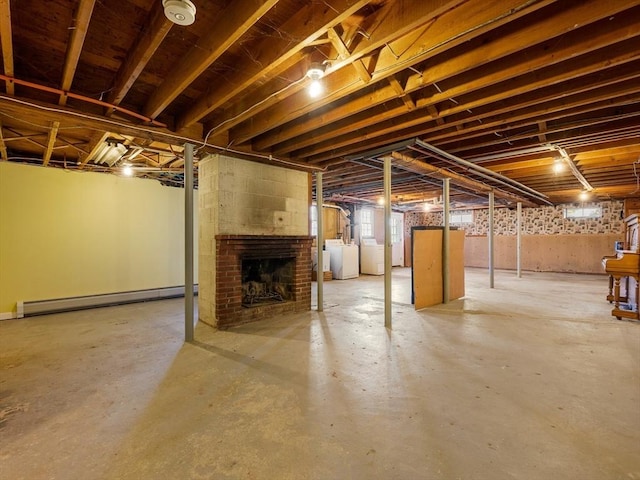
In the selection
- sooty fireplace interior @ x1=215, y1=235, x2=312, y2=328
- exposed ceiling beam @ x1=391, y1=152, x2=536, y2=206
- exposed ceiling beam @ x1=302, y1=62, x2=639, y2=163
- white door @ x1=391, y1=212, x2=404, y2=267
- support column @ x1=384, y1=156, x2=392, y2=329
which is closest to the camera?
exposed ceiling beam @ x1=302, y1=62, x2=639, y2=163

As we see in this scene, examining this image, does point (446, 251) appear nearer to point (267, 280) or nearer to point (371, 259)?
point (267, 280)

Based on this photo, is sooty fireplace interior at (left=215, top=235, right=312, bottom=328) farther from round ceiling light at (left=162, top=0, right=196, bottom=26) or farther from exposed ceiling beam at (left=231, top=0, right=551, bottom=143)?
round ceiling light at (left=162, top=0, right=196, bottom=26)

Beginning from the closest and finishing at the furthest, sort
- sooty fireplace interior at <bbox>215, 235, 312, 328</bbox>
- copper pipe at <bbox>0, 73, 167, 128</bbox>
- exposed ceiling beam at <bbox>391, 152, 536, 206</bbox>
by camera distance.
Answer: copper pipe at <bbox>0, 73, 167, 128</bbox> < sooty fireplace interior at <bbox>215, 235, 312, 328</bbox> < exposed ceiling beam at <bbox>391, 152, 536, 206</bbox>

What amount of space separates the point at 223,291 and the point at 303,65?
2.67 m

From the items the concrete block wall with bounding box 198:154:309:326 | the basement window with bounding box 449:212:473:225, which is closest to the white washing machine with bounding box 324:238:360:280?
the concrete block wall with bounding box 198:154:309:326

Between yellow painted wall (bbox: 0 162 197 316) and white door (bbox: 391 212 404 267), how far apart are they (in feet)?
26.3

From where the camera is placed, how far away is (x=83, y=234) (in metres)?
4.81

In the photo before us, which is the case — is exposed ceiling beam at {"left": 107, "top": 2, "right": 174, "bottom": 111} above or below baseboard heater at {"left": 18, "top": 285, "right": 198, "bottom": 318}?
above

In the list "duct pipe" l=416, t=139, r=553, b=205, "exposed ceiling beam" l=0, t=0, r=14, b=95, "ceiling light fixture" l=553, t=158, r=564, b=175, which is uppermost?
"exposed ceiling beam" l=0, t=0, r=14, b=95

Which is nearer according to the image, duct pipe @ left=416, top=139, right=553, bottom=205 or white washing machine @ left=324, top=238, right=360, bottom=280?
duct pipe @ left=416, top=139, right=553, bottom=205

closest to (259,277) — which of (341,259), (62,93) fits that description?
(62,93)

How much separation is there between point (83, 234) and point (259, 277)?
9.80 feet

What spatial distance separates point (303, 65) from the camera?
2.30 m

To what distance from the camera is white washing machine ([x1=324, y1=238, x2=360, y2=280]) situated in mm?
8273
